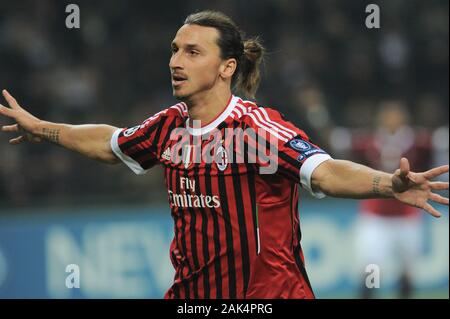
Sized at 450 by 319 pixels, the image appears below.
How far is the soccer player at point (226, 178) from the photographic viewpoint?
4500mm

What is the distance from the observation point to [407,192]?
4016 millimetres

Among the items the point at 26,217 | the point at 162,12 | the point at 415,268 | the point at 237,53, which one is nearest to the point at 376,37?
the point at 162,12

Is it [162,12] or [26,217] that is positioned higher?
[162,12]

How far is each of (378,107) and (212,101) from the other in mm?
7798

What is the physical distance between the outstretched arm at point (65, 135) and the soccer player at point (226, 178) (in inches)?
16.3

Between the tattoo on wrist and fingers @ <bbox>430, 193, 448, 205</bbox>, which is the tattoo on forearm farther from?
the tattoo on wrist

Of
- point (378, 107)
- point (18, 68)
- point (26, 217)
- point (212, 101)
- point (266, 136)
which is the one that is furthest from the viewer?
point (378, 107)

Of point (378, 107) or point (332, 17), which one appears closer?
point (378, 107)

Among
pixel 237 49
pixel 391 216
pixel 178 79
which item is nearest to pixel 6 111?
pixel 178 79

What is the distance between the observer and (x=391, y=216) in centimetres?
983

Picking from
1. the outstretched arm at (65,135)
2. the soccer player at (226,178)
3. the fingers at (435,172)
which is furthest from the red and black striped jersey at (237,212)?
the fingers at (435,172)

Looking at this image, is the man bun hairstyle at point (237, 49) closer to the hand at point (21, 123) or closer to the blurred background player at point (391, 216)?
the hand at point (21, 123)

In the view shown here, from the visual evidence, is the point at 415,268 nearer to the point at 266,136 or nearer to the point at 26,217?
the point at 26,217

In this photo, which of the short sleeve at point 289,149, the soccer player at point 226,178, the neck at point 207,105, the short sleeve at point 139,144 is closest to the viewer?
the short sleeve at point 289,149
